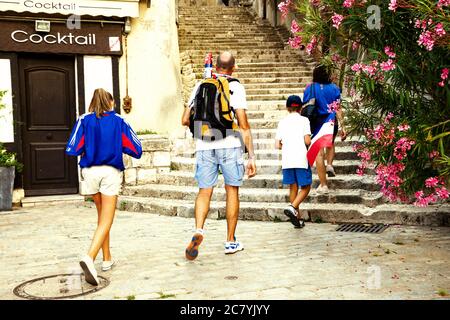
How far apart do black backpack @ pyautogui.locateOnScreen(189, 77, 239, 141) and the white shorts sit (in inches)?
39.8

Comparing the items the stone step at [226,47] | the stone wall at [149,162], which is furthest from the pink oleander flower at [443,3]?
the stone step at [226,47]

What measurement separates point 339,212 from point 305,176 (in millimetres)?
896

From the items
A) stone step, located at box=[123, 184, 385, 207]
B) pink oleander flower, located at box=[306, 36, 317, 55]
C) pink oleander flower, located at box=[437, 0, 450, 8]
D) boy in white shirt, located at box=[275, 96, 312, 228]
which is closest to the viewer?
pink oleander flower, located at box=[437, 0, 450, 8]

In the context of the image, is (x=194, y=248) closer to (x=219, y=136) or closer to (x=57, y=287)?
(x=219, y=136)

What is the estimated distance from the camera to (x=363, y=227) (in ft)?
22.1

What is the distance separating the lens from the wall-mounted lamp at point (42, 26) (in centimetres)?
940

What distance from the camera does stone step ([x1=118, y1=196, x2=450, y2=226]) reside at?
6672mm

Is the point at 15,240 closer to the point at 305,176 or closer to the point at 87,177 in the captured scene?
the point at 87,177

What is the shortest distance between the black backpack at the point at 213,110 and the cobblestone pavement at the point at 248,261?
1285 millimetres

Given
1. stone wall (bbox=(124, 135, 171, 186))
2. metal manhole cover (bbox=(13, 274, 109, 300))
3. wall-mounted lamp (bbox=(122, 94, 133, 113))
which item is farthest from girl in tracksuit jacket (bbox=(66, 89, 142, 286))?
wall-mounted lamp (bbox=(122, 94, 133, 113))

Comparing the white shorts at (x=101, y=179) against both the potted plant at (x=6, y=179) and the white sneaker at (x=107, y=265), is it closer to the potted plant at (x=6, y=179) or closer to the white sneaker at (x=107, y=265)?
the white sneaker at (x=107, y=265)

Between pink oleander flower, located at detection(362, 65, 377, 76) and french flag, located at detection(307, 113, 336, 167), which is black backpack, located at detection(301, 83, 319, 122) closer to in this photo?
french flag, located at detection(307, 113, 336, 167)
